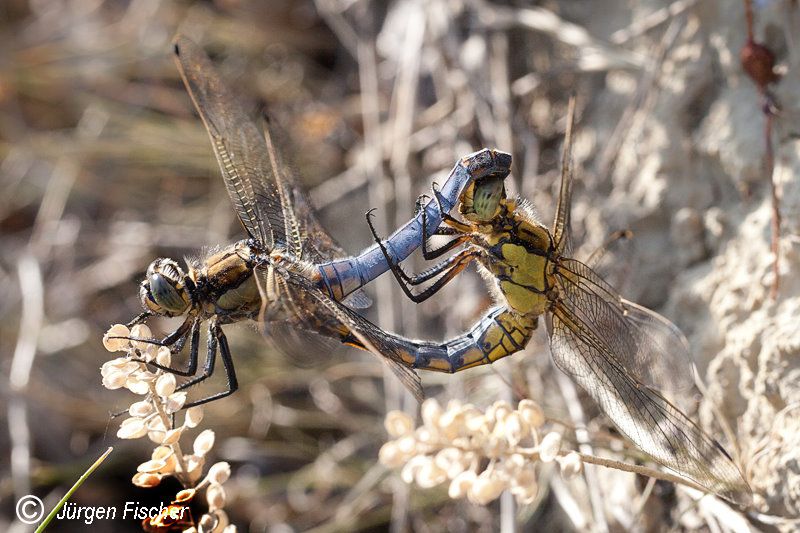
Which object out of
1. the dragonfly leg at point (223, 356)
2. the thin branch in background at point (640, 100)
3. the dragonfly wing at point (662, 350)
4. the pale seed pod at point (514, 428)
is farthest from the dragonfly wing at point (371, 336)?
the thin branch in background at point (640, 100)

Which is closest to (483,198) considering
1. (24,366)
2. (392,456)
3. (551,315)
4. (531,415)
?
(551,315)

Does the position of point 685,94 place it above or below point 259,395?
above

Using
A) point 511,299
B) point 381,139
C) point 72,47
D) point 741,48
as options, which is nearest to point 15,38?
point 72,47

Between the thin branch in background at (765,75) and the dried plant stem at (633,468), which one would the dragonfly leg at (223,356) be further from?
the thin branch in background at (765,75)

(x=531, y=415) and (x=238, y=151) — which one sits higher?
(x=238, y=151)

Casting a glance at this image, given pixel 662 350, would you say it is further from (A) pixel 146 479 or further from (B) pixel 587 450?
(A) pixel 146 479

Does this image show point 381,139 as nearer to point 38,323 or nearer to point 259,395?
point 259,395

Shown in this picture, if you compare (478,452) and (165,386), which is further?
(478,452)
